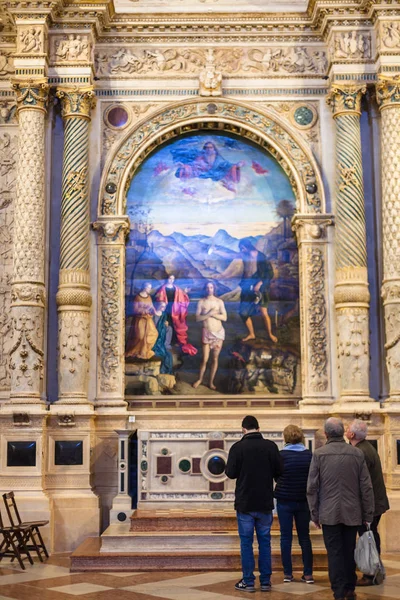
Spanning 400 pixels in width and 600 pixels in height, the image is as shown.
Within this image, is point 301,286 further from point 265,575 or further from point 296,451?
point 265,575

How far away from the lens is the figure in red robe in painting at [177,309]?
15102mm

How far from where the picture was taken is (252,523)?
932 centimetres

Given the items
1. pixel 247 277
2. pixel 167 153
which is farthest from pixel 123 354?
pixel 167 153

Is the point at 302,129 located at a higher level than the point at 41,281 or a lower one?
higher

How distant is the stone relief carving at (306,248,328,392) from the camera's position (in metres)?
14.8

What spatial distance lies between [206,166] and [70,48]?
3.17 meters

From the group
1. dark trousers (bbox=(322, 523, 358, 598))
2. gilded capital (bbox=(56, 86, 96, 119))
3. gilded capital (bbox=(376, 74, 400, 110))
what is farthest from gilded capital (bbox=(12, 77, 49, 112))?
dark trousers (bbox=(322, 523, 358, 598))

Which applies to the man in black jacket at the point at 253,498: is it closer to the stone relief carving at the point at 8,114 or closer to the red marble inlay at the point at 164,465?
the red marble inlay at the point at 164,465

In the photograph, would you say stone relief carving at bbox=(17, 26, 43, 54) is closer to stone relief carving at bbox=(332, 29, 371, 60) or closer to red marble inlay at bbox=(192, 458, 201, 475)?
stone relief carving at bbox=(332, 29, 371, 60)

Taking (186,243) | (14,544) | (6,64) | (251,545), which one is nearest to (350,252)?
(186,243)

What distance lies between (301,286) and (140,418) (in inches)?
143

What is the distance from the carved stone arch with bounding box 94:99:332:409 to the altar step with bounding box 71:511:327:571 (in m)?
2.87

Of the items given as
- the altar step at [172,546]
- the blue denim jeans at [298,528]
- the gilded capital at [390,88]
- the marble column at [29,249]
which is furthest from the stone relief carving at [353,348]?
the marble column at [29,249]

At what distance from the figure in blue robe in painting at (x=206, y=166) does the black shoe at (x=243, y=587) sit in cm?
810
